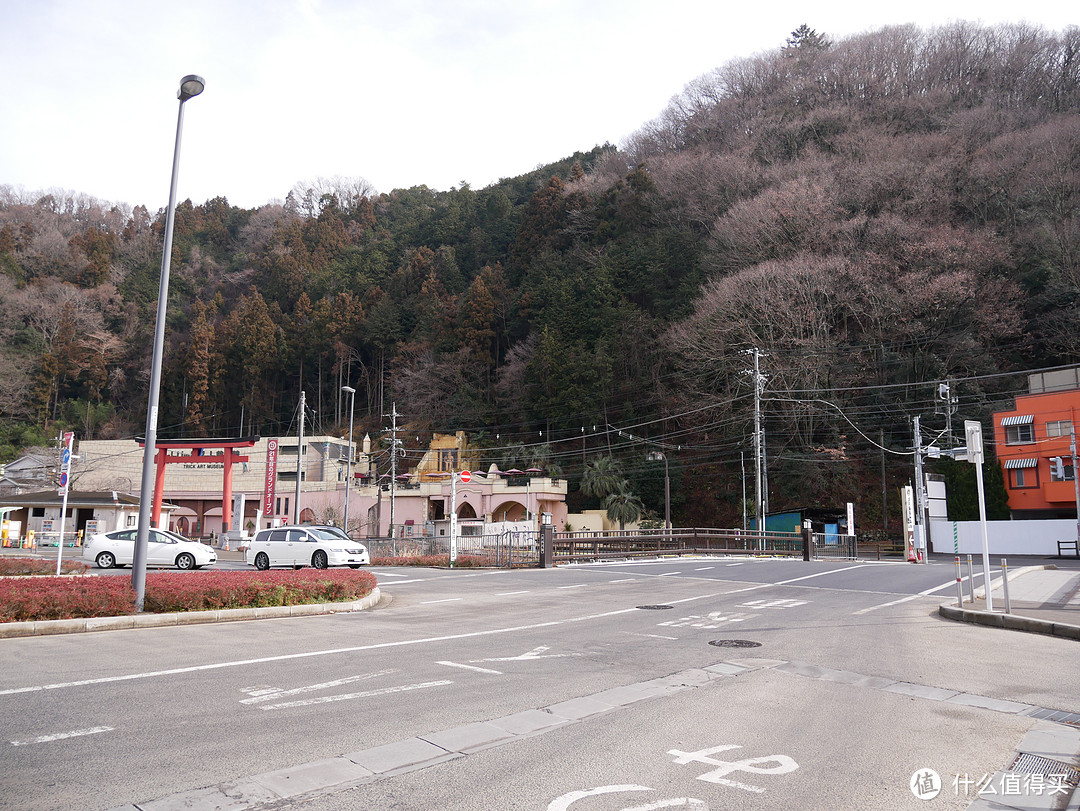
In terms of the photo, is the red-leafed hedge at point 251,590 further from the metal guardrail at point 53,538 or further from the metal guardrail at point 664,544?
the metal guardrail at point 53,538

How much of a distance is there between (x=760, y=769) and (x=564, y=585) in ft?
45.5

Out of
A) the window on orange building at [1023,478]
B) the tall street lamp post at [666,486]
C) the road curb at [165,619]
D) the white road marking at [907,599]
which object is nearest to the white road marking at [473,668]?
the road curb at [165,619]

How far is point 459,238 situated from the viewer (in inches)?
3317

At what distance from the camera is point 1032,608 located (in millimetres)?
13336

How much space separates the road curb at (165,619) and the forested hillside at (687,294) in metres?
34.3

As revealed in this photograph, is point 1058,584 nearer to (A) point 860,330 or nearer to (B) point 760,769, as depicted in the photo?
(B) point 760,769

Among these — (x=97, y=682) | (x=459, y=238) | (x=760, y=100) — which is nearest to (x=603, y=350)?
(x=760, y=100)

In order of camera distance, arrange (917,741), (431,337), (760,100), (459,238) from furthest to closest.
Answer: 1. (459,238)
2. (431,337)
3. (760,100)
4. (917,741)

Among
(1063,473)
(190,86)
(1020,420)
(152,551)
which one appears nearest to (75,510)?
(152,551)

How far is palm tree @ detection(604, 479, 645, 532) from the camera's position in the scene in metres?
50.0

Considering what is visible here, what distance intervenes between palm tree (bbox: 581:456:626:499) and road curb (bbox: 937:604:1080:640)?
38665 mm

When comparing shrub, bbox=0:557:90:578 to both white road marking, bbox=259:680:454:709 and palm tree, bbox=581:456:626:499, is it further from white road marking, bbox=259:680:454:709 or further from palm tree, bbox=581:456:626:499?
palm tree, bbox=581:456:626:499

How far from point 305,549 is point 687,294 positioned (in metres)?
40.3

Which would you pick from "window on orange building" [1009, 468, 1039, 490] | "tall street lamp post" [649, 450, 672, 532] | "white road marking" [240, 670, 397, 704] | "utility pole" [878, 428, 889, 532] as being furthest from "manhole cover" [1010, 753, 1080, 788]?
"window on orange building" [1009, 468, 1039, 490]
